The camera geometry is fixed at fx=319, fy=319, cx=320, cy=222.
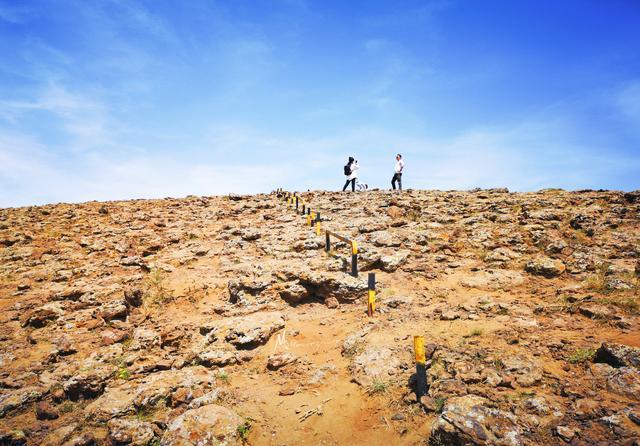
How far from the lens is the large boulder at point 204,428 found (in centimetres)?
514

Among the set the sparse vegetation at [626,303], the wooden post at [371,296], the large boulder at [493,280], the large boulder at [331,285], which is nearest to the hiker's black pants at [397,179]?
the large boulder at [493,280]

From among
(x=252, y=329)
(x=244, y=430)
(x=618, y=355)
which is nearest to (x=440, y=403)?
(x=618, y=355)

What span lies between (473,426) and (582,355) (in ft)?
10.0

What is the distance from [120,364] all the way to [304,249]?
7.05 metres

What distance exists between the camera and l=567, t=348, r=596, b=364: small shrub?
18.8 feet

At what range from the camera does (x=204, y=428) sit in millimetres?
5305

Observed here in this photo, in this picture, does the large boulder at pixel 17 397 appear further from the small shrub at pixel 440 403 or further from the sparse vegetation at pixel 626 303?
the sparse vegetation at pixel 626 303

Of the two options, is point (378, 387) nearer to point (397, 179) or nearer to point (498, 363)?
point (498, 363)

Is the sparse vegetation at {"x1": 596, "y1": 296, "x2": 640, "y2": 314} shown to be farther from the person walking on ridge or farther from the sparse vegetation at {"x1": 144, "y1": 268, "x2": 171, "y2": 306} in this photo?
the person walking on ridge

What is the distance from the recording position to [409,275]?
1056 centimetres

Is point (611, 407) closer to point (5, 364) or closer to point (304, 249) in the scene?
point (304, 249)

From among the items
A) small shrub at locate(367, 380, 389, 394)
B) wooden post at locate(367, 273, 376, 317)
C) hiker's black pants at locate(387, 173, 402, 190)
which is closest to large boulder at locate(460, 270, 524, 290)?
wooden post at locate(367, 273, 376, 317)

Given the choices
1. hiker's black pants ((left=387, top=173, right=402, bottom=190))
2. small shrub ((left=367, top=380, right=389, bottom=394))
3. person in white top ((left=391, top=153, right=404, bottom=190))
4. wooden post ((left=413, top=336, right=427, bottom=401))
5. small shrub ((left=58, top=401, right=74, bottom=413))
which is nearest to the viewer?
wooden post ((left=413, top=336, right=427, bottom=401))

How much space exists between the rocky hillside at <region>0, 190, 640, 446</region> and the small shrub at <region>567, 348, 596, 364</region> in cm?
3
